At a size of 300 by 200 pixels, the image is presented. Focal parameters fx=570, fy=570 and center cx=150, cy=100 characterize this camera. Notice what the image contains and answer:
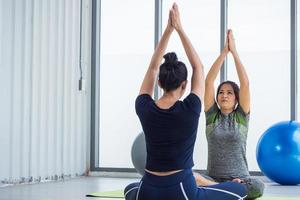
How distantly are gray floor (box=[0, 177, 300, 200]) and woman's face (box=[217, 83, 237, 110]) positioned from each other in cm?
127

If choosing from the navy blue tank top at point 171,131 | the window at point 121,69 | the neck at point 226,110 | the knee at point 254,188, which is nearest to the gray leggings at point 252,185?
the knee at point 254,188

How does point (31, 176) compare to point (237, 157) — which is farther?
point (31, 176)

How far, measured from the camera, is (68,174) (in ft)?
21.0

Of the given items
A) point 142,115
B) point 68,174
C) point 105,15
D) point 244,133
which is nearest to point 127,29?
point 105,15

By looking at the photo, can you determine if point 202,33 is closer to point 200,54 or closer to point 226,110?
point 200,54

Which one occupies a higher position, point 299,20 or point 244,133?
point 299,20

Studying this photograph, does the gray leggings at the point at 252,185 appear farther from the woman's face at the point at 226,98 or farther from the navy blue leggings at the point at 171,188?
the navy blue leggings at the point at 171,188

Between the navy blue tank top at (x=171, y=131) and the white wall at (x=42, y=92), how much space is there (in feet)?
10.7

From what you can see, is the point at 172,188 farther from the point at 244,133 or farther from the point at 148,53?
the point at 148,53

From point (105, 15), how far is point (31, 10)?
1.54 metres

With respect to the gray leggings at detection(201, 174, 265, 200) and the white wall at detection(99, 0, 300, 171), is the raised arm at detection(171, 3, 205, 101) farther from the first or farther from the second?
the white wall at detection(99, 0, 300, 171)

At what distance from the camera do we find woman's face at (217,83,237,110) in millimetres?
3439

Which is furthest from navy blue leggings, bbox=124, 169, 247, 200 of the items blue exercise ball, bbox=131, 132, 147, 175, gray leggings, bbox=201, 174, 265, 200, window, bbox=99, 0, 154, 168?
window, bbox=99, 0, 154, 168

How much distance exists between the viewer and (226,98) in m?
3.44
